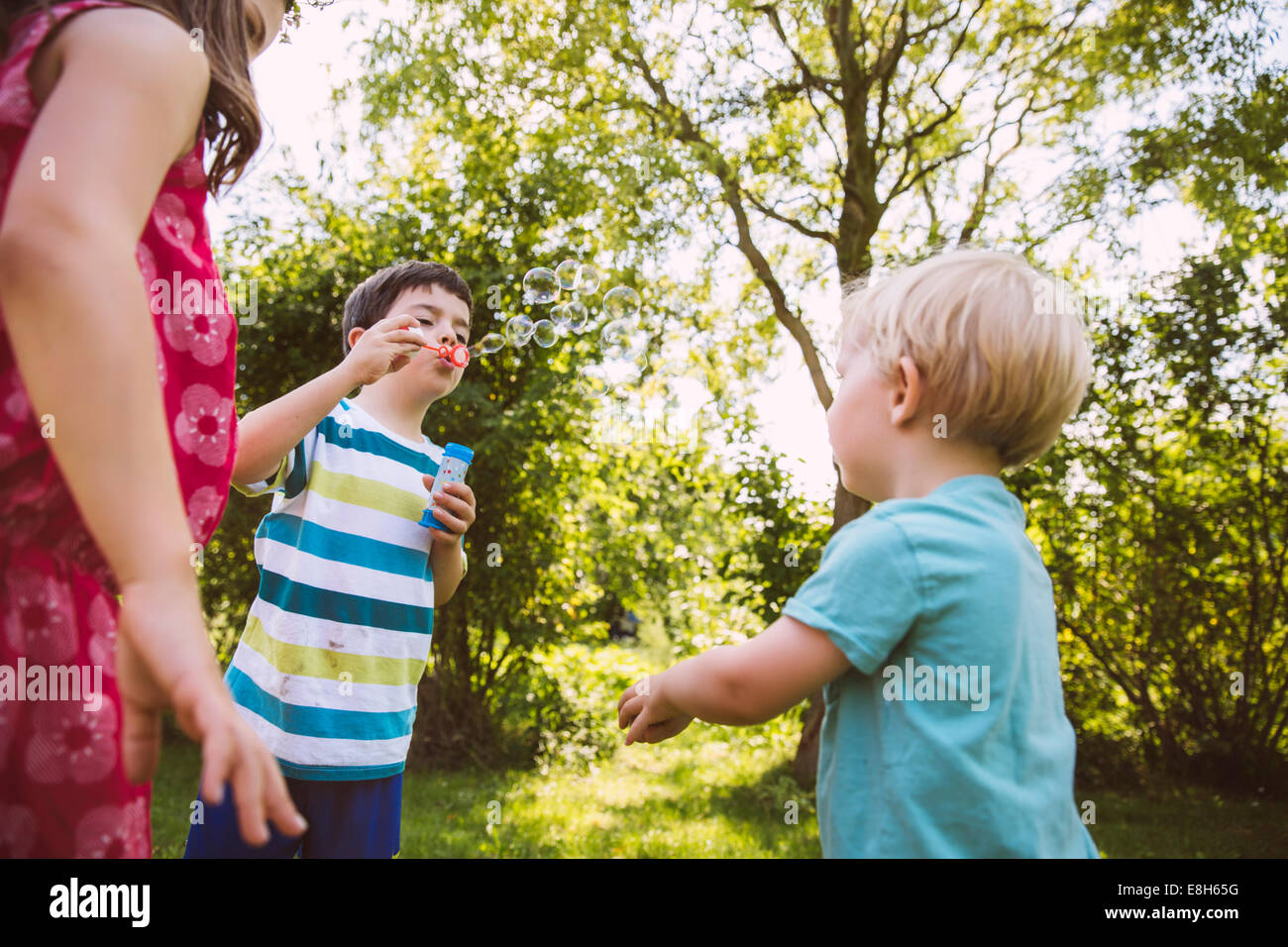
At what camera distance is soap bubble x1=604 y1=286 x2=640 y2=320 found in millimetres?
5012

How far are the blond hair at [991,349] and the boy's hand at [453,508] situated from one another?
3.28 feet

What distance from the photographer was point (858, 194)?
19.6ft

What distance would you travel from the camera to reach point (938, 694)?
43.5 inches

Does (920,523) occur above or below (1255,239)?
below

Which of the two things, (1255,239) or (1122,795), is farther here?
(1122,795)

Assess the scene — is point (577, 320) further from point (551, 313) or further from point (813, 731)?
point (813, 731)

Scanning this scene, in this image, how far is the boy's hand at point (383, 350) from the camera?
1797 mm

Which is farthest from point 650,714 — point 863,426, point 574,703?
point 574,703

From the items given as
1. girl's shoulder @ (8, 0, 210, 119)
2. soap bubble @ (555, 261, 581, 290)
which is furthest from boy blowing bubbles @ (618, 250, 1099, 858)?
soap bubble @ (555, 261, 581, 290)

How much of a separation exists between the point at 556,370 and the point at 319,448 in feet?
12.7

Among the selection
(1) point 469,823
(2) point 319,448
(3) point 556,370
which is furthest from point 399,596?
(3) point 556,370

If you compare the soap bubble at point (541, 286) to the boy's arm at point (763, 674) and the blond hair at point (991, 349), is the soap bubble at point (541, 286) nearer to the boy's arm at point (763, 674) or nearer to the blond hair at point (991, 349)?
the blond hair at point (991, 349)

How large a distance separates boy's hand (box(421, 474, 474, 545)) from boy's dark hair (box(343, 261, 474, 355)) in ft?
2.00
